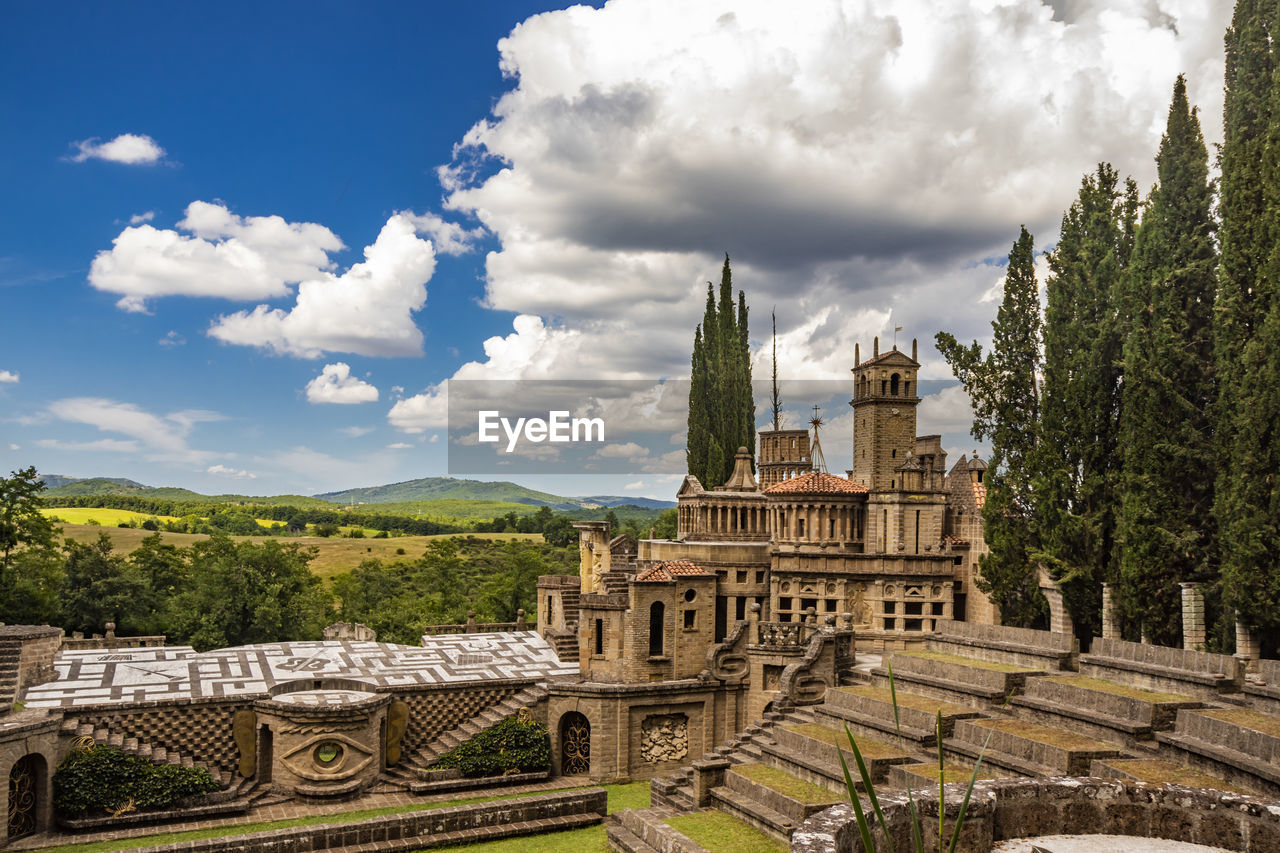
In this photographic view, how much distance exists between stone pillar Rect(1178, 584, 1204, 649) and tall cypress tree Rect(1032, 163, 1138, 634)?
2.01 m

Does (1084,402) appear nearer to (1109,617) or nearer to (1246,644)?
(1109,617)

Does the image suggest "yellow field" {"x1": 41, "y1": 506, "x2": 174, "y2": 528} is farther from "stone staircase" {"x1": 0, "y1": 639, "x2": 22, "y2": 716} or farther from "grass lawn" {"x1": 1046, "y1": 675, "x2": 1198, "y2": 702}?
"grass lawn" {"x1": 1046, "y1": 675, "x2": 1198, "y2": 702}

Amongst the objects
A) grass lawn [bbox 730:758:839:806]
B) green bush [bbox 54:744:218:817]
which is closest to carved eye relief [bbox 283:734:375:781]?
green bush [bbox 54:744:218:817]

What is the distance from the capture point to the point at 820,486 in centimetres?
3003

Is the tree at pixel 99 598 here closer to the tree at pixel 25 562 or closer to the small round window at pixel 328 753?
the tree at pixel 25 562

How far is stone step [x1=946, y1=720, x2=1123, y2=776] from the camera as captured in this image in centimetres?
1519

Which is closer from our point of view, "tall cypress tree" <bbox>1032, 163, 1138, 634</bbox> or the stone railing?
"tall cypress tree" <bbox>1032, 163, 1138, 634</bbox>

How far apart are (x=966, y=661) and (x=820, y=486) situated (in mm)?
8451

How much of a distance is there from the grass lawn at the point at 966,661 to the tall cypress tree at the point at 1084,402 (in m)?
3.17

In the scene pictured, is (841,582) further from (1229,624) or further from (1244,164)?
(1244,164)

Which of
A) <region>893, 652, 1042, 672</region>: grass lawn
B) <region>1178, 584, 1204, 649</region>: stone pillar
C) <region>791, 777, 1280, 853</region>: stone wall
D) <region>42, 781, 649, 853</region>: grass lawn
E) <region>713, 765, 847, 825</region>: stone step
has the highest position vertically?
<region>1178, 584, 1204, 649</region>: stone pillar

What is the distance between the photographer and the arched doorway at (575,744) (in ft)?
82.0

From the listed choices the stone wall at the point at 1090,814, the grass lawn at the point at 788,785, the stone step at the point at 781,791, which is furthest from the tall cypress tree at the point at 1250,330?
the stone wall at the point at 1090,814

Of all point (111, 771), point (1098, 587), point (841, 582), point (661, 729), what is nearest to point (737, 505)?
point (841, 582)
